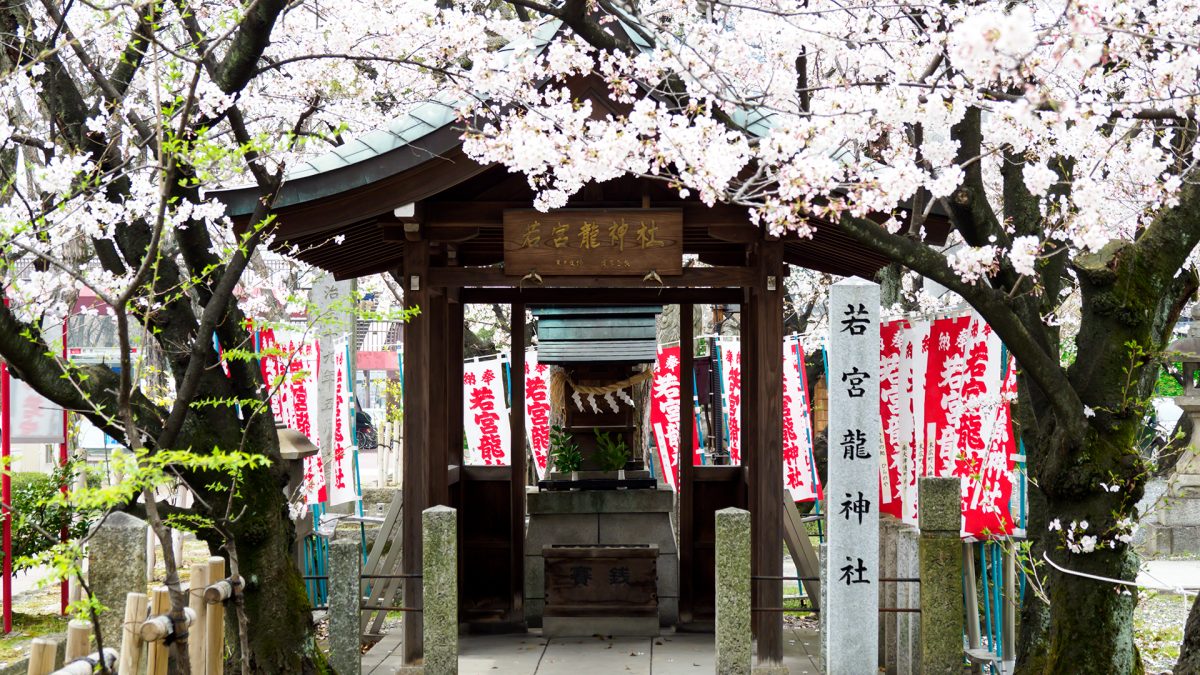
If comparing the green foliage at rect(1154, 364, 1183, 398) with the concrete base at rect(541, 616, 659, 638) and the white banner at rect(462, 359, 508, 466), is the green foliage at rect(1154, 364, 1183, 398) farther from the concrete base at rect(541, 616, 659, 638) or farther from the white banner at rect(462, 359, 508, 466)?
the concrete base at rect(541, 616, 659, 638)

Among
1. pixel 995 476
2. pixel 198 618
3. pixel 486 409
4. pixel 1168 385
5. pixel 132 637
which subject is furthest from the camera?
pixel 1168 385

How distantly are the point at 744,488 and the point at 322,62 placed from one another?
18.6 ft

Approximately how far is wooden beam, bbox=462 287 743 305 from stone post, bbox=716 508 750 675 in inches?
122

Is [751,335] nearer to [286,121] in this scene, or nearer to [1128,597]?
[1128,597]

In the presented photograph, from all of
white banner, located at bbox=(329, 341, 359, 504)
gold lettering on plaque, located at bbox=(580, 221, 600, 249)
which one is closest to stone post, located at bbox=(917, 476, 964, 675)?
gold lettering on plaque, located at bbox=(580, 221, 600, 249)

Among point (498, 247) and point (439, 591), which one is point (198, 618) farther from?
point (498, 247)

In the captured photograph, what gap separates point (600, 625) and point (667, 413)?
5.42 meters


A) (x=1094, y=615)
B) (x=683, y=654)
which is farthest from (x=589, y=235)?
(x=1094, y=615)

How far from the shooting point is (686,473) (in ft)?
34.1

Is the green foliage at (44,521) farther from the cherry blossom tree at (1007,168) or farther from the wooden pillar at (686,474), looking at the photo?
the cherry blossom tree at (1007,168)

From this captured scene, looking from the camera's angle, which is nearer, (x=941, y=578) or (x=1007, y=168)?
(x=1007, y=168)

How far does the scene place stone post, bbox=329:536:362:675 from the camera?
763 cm

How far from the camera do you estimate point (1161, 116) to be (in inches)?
212

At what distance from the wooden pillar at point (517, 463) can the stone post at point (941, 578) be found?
159 inches
